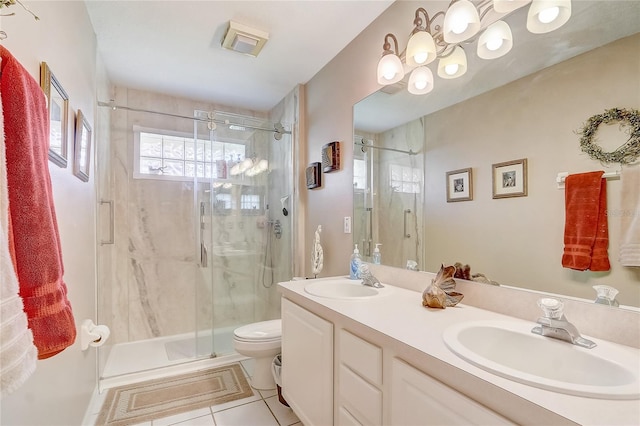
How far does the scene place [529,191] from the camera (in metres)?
1.10

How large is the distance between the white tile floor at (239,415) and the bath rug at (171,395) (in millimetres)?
48

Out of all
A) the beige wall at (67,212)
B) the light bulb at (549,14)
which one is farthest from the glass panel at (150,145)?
the light bulb at (549,14)

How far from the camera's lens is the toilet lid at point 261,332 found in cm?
202

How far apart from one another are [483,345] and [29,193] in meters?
1.30

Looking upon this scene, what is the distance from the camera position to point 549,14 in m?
1.06

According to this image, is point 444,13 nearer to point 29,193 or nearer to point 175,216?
point 29,193

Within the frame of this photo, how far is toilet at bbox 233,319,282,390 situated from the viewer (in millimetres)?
1994

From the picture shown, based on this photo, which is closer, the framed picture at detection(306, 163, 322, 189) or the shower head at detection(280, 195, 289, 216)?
the framed picture at detection(306, 163, 322, 189)

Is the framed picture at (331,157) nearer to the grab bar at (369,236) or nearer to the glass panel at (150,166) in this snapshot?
the grab bar at (369,236)

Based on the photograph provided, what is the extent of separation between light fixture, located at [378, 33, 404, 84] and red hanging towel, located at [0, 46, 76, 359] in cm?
152

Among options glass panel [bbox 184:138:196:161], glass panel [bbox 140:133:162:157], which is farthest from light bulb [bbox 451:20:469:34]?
glass panel [bbox 140:133:162:157]

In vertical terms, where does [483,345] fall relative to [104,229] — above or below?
below

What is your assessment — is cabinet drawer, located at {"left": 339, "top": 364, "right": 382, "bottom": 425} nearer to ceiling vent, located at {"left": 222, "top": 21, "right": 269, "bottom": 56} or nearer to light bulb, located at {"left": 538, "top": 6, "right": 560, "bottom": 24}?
light bulb, located at {"left": 538, "top": 6, "right": 560, "bottom": 24}

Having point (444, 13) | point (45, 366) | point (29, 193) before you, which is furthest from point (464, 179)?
point (45, 366)
